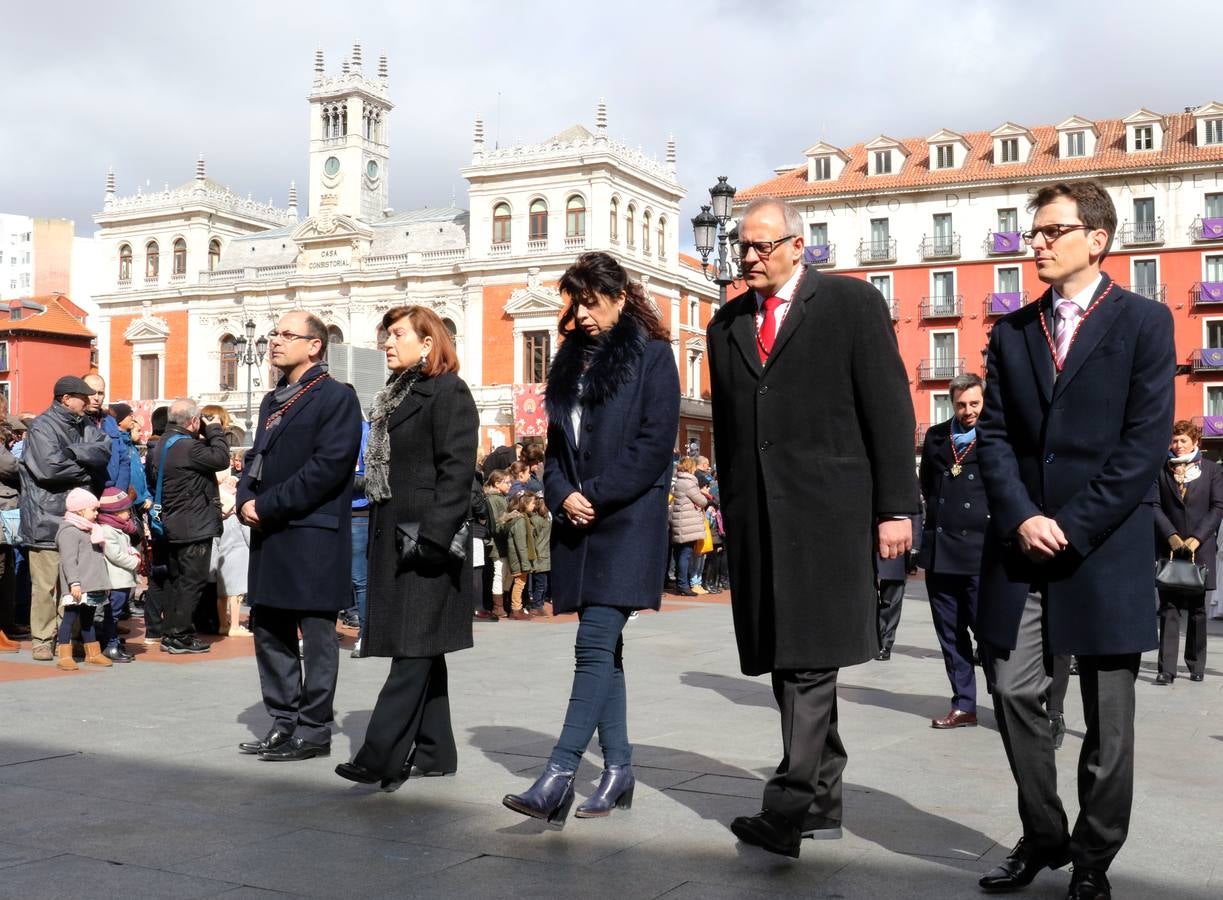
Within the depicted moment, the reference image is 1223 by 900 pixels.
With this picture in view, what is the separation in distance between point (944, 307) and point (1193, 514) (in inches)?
1707

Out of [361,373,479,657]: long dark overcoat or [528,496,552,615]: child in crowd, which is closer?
[361,373,479,657]: long dark overcoat

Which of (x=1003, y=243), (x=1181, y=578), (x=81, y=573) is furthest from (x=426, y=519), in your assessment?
(x=1003, y=243)

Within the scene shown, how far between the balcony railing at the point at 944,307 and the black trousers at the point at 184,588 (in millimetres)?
44675

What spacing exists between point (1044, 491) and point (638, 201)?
54333 millimetres

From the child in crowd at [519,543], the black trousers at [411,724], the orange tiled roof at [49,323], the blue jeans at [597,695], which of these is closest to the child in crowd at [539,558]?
the child in crowd at [519,543]

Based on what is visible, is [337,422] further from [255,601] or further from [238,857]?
[238,857]

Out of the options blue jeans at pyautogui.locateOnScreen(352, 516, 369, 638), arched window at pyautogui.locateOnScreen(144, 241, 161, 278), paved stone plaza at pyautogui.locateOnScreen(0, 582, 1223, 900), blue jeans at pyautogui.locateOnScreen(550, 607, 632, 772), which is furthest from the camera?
arched window at pyautogui.locateOnScreen(144, 241, 161, 278)

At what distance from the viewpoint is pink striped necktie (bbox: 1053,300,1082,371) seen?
4.16 m

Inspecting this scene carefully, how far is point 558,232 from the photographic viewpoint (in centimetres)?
5569

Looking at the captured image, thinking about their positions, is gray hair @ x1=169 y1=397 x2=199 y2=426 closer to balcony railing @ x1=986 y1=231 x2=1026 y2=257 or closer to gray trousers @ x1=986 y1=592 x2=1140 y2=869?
gray trousers @ x1=986 y1=592 x2=1140 y2=869

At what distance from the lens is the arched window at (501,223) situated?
57.1m

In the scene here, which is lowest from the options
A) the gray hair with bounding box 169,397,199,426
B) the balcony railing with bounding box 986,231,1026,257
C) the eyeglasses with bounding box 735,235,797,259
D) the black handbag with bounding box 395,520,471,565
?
the black handbag with bounding box 395,520,471,565

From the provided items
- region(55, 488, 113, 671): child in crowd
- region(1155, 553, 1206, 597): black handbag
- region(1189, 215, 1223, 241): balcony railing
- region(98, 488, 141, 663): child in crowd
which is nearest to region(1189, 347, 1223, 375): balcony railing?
region(1189, 215, 1223, 241): balcony railing

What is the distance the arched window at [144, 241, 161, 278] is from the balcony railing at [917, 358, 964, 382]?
36.7 metres
